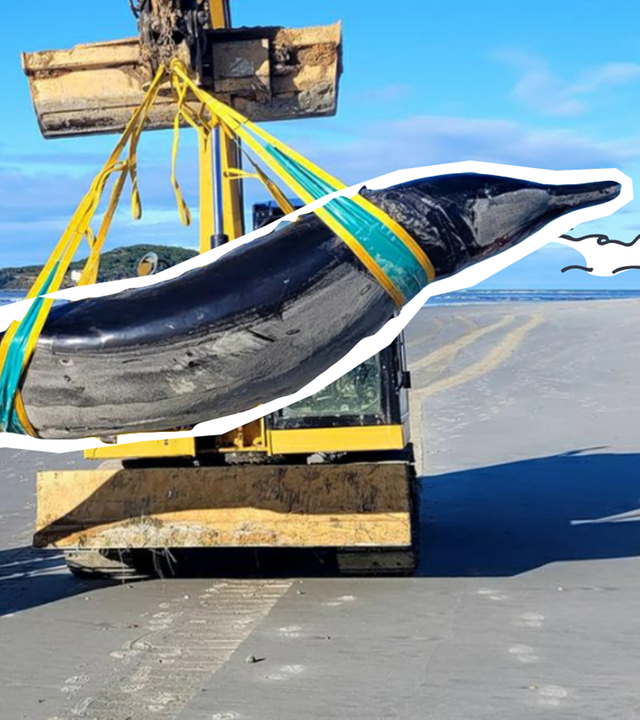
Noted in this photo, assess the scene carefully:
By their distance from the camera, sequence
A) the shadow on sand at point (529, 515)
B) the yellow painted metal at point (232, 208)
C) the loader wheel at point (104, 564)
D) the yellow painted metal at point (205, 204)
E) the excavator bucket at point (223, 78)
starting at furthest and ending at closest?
the shadow on sand at point (529, 515), the loader wheel at point (104, 564), the yellow painted metal at point (232, 208), the yellow painted metal at point (205, 204), the excavator bucket at point (223, 78)

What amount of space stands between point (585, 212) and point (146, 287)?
49.1 inches

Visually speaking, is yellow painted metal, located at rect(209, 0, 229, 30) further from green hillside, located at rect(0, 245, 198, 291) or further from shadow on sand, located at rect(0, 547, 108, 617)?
shadow on sand, located at rect(0, 547, 108, 617)

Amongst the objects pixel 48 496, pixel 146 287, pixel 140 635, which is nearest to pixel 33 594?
pixel 48 496

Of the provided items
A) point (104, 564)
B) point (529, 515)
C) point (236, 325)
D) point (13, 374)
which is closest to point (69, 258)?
point (13, 374)

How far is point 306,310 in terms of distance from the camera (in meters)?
3.18

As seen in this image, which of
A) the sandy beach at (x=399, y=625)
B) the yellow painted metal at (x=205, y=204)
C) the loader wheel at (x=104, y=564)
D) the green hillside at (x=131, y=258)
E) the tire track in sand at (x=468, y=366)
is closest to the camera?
the sandy beach at (x=399, y=625)

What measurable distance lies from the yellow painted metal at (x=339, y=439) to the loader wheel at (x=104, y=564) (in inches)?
58.3

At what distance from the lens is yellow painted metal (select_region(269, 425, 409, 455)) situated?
25.0 feet

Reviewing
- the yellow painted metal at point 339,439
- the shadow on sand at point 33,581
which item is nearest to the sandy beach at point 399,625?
the shadow on sand at point 33,581

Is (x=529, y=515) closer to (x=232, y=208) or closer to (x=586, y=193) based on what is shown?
(x=232, y=208)

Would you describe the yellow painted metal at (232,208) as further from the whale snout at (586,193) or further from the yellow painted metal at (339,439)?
the whale snout at (586,193)

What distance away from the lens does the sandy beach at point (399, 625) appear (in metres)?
5.55

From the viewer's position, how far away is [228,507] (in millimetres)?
7652

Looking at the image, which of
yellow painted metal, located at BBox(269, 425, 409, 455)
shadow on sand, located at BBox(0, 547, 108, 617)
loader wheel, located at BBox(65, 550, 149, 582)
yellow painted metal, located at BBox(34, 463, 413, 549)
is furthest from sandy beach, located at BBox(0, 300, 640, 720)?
yellow painted metal, located at BBox(269, 425, 409, 455)
